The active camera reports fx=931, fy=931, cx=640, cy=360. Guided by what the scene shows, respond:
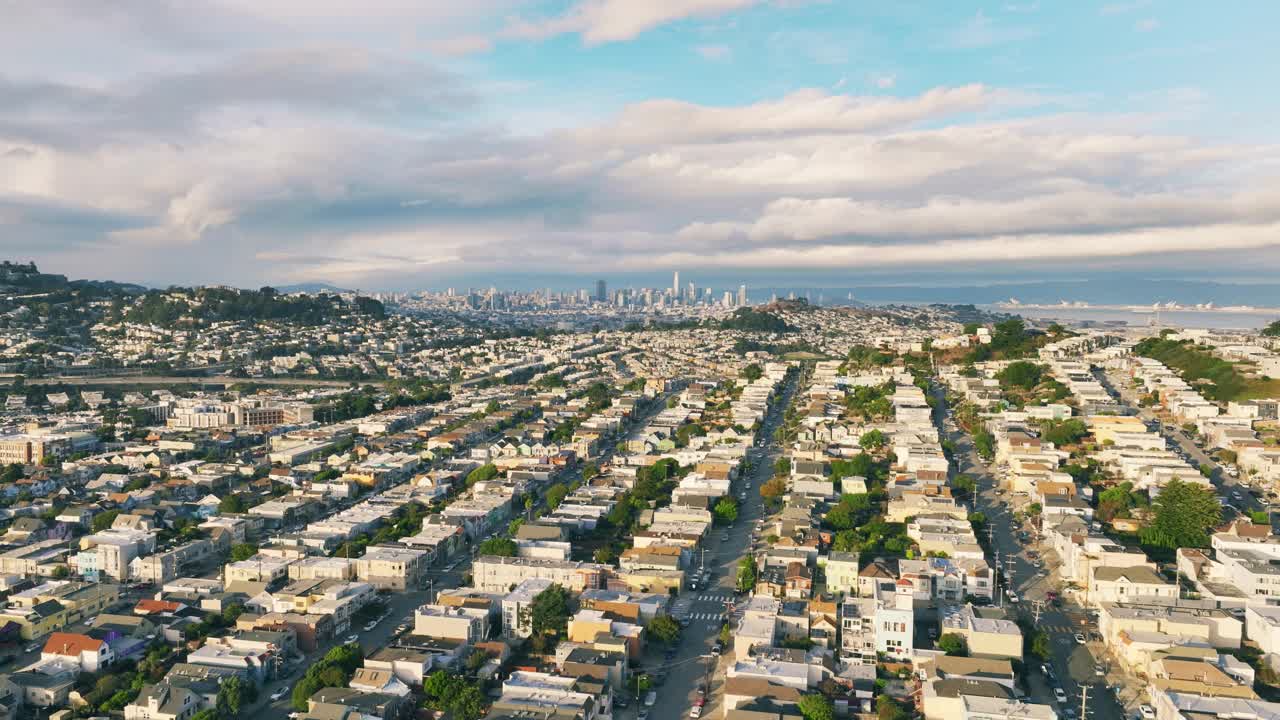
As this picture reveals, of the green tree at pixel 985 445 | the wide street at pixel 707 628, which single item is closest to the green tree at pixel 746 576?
the wide street at pixel 707 628

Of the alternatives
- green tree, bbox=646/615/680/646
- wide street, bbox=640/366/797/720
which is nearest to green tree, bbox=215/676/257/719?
wide street, bbox=640/366/797/720

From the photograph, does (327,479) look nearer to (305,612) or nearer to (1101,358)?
(305,612)

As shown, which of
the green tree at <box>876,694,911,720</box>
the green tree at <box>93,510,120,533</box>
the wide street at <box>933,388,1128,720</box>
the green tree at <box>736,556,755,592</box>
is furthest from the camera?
the green tree at <box>93,510,120,533</box>

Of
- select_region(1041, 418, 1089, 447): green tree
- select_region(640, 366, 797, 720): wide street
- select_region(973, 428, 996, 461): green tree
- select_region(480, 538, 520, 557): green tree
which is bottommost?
select_region(640, 366, 797, 720): wide street

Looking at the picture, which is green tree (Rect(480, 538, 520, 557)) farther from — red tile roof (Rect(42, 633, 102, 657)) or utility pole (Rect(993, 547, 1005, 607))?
utility pole (Rect(993, 547, 1005, 607))

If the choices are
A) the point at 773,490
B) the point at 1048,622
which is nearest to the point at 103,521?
the point at 773,490

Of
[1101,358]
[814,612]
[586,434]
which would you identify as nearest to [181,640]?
[814,612]

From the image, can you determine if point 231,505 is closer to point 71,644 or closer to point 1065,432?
point 71,644

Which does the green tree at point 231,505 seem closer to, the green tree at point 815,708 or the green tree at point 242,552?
the green tree at point 242,552

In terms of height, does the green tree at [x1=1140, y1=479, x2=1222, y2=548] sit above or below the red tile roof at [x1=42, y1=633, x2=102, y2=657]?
above
